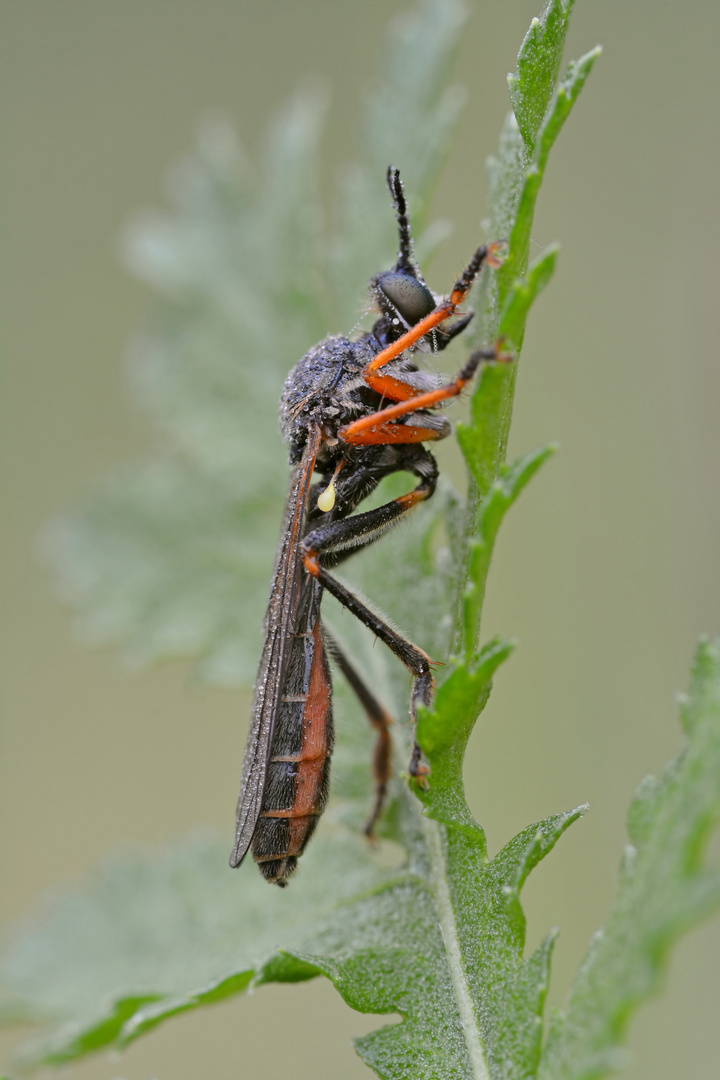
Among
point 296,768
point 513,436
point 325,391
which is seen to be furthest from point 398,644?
point 513,436

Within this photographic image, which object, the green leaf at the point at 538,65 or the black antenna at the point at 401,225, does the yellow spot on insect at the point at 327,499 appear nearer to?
the black antenna at the point at 401,225

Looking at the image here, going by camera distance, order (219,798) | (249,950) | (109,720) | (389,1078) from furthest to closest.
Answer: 1. (109,720)
2. (219,798)
3. (249,950)
4. (389,1078)

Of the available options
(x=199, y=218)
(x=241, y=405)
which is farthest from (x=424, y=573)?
(x=199, y=218)

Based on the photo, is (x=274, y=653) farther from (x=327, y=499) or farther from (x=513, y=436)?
(x=513, y=436)

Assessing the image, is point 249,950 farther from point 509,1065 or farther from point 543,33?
point 543,33

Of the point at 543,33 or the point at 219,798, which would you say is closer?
the point at 543,33

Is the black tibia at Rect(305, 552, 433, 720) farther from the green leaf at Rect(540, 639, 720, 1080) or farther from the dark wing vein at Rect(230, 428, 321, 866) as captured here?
the green leaf at Rect(540, 639, 720, 1080)

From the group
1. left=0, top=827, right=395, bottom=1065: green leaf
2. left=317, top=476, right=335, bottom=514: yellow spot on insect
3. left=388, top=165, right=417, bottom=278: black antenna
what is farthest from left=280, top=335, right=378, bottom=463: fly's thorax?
left=0, top=827, right=395, bottom=1065: green leaf
